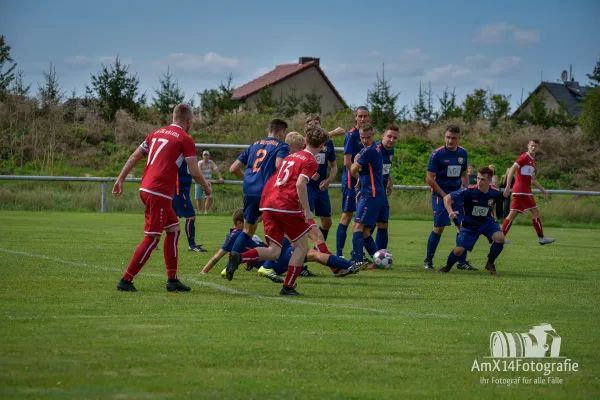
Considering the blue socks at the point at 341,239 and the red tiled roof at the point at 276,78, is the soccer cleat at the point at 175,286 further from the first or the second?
the red tiled roof at the point at 276,78

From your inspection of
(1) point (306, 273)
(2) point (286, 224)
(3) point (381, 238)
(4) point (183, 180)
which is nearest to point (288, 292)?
(2) point (286, 224)

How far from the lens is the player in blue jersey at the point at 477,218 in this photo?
12008 mm

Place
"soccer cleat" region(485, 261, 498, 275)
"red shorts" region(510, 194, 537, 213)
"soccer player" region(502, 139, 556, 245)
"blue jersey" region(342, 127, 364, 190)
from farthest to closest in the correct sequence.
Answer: "red shorts" region(510, 194, 537, 213) → "soccer player" region(502, 139, 556, 245) → "blue jersey" region(342, 127, 364, 190) → "soccer cleat" region(485, 261, 498, 275)

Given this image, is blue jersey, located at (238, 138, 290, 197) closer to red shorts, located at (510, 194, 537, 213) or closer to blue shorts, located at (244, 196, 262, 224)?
blue shorts, located at (244, 196, 262, 224)

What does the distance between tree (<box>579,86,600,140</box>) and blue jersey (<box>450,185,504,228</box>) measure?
1391 inches

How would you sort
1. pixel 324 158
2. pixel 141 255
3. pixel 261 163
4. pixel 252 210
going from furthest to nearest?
pixel 324 158 → pixel 261 163 → pixel 252 210 → pixel 141 255

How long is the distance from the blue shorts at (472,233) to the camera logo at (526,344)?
16.1 feet

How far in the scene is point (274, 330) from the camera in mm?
6777

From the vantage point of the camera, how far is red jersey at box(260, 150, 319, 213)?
29.6ft

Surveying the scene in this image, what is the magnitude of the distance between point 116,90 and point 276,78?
17833mm

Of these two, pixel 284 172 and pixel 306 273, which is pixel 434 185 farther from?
pixel 284 172

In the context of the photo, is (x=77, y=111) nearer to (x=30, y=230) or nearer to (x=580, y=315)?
(x=30, y=230)

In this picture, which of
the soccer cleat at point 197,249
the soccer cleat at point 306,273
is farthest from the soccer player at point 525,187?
the soccer cleat at point 306,273

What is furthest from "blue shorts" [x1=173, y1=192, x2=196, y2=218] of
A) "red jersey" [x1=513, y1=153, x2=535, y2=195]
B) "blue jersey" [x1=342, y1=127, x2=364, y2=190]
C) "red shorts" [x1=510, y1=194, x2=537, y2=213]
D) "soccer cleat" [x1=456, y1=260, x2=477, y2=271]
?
"red jersey" [x1=513, y1=153, x2=535, y2=195]
